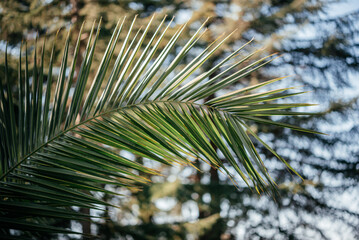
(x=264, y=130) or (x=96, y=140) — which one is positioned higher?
(x=264, y=130)

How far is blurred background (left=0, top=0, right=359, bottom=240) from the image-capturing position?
242 inches

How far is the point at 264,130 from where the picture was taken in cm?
703

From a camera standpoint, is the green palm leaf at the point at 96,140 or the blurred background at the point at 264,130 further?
the blurred background at the point at 264,130

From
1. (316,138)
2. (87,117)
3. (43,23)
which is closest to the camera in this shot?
(87,117)

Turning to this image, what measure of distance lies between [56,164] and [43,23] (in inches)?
238

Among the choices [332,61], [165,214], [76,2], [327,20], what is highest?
[76,2]

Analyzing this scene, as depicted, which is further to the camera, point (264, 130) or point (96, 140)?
point (264, 130)

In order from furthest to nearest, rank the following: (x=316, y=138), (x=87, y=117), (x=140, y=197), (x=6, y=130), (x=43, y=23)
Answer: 1. (x=316, y=138)
2. (x=43, y=23)
3. (x=140, y=197)
4. (x=87, y=117)
5. (x=6, y=130)

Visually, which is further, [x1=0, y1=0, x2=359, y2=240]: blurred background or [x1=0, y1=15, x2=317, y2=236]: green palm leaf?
[x1=0, y1=0, x2=359, y2=240]: blurred background

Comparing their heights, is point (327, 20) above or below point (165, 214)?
above

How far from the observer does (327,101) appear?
23.6ft

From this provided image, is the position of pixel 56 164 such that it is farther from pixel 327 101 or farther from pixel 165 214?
pixel 327 101

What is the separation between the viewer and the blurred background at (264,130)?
614 centimetres

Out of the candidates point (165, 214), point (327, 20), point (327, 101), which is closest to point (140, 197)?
point (165, 214)
